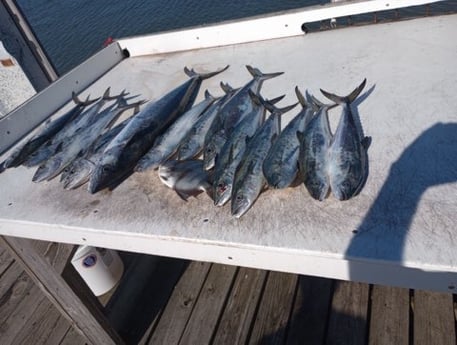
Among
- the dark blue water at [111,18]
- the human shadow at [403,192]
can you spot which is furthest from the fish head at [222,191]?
the dark blue water at [111,18]

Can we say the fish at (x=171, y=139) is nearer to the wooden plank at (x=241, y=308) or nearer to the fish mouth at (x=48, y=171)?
the fish mouth at (x=48, y=171)

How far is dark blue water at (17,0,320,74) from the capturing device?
1227cm

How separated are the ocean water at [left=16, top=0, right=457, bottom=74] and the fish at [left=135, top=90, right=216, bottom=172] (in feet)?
33.6

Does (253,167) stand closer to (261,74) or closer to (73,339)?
(261,74)

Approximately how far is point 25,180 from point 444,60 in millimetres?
2474

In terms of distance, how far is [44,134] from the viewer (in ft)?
8.60

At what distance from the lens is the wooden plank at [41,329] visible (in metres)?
2.93

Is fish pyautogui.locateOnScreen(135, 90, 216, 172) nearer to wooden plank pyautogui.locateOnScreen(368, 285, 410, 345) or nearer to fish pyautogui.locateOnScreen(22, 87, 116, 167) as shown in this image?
fish pyautogui.locateOnScreen(22, 87, 116, 167)

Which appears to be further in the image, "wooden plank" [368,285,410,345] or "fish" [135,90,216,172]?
"wooden plank" [368,285,410,345]

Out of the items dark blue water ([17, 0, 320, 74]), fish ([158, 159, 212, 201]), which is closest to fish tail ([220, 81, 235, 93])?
fish ([158, 159, 212, 201])

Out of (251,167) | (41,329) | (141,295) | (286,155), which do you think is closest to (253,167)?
(251,167)

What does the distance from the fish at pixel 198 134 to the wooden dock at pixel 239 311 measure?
960 mm

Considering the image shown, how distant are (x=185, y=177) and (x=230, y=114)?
57 centimetres

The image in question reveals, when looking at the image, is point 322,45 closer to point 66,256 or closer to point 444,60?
point 444,60
